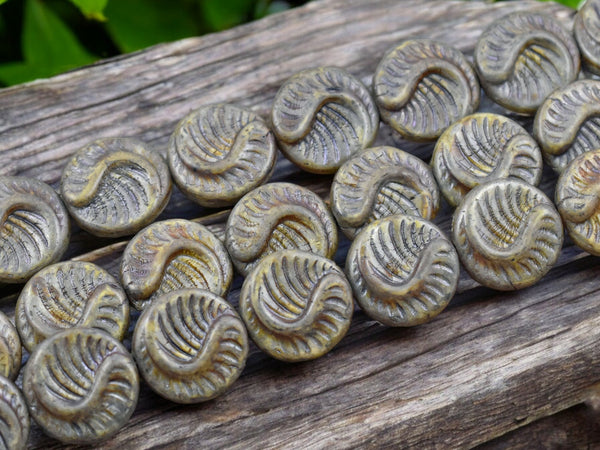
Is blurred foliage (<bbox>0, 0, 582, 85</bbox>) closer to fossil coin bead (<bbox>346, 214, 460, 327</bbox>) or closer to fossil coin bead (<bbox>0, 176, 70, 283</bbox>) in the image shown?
fossil coin bead (<bbox>0, 176, 70, 283</bbox>)

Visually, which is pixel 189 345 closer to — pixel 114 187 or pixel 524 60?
pixel 114 187

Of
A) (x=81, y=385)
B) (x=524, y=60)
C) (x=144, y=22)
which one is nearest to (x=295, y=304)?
(x=81, y=385)

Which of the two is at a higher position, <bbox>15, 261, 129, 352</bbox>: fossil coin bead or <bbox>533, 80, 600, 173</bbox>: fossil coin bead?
<bbox>533, 80, 600, 173</bbox>: fossil coin bead

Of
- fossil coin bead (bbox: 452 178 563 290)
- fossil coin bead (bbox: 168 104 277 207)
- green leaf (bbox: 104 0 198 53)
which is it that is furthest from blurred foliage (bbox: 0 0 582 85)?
fossil coin bead (bbox: 452 178 563 290)

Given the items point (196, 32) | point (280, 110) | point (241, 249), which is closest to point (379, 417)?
point (241, 249)

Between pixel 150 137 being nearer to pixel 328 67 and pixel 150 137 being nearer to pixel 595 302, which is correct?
pixel 328 67

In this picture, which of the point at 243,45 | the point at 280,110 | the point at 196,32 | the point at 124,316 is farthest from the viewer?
the point at 196,32
